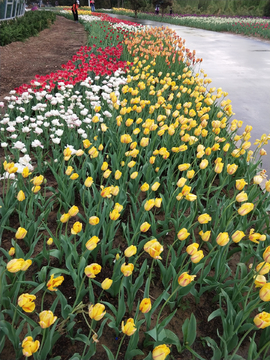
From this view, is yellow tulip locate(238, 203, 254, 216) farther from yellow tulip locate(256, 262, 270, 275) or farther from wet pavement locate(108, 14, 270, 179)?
wet pavement locate(108, 14, 270, 179)

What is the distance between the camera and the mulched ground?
234 inches

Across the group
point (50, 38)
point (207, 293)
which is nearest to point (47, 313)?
point (207, 293)

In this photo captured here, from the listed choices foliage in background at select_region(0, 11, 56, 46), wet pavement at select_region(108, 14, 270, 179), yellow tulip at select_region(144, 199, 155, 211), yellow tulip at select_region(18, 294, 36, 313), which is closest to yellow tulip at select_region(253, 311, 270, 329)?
yellow tulip at select_region(144, 199, 155, 211)

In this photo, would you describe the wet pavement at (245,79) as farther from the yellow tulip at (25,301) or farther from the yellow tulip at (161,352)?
the yellow tulip at (25,301)

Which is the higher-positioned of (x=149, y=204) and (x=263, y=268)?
(x=149, y=204)

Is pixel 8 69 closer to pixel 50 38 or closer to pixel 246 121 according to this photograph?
pixel 246 121

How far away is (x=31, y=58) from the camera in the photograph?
8.01 m

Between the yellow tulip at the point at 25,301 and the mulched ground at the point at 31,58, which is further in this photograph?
the mulched ground at the point at 31,58

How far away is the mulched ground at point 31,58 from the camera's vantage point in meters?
5.93

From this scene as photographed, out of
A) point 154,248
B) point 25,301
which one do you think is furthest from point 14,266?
point 154,248

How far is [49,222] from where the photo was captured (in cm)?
213

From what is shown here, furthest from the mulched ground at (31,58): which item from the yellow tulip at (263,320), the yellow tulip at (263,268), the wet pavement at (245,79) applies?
the yellow tulip at (263,320)

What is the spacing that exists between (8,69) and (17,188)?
5659mm

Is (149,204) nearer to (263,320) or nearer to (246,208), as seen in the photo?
(246,208)
